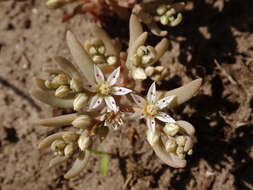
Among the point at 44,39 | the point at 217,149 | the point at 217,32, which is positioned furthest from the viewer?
the point at 44,39

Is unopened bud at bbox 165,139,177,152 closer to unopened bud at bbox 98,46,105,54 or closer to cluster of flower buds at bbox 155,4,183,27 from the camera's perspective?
unopened bud at bbox 98,46,105,54

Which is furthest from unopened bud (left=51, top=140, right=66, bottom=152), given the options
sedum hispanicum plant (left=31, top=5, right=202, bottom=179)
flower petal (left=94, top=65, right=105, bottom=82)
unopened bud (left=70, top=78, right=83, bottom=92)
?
flower petal (left=94, top=65, right=105, bottom=82)

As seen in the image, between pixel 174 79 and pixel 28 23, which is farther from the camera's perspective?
pixel 28 23

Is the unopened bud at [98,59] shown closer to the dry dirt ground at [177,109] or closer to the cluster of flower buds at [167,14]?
the cluster of flower buds at [167,14]

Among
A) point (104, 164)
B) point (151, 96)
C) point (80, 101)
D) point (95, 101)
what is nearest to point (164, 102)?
point (151, 96)

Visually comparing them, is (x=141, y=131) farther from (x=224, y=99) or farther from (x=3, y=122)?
(x=3, y=122)

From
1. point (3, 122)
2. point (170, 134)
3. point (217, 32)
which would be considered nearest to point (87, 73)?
point (170, 134)
